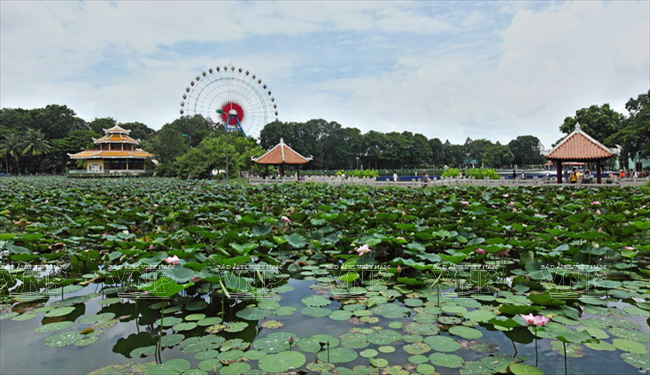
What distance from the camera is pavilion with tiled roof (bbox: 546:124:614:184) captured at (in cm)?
1777

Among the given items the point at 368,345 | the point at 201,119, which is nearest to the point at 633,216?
the point at 368,345

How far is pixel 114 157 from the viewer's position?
42.4m

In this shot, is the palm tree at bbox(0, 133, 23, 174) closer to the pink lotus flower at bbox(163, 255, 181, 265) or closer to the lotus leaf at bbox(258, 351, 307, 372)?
the pink lotus flower at bbox(163, 255, 181, 265)

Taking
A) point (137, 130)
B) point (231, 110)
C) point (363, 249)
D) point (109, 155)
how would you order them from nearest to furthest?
1. point (363, 249)
2. point (231, 110)
3. point (109, 155)
4. point (137, 130)

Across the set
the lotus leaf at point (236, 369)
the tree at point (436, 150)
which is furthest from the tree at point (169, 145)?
the tree at point (436, 150)

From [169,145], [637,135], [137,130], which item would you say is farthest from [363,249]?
[137,130]

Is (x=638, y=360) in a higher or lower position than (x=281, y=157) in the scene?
lower

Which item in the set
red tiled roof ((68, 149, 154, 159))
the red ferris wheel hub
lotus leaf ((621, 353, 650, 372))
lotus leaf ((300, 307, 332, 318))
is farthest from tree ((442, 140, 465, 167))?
lotus leaf ((621, 353, 650, 372))

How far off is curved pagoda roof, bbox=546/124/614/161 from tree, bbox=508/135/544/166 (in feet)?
203

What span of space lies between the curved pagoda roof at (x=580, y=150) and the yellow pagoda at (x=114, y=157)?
38.5 m

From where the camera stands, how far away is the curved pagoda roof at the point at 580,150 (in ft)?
58.3

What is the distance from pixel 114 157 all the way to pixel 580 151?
138 ft

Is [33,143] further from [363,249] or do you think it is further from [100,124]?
[363,249]

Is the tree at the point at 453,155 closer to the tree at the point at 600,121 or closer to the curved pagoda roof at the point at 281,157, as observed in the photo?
the tree at the point at 600,121
